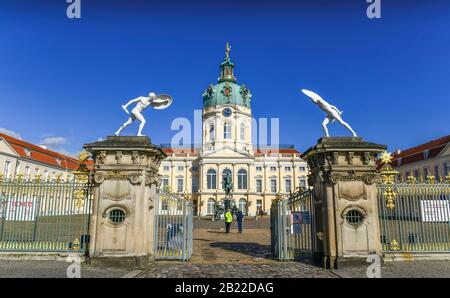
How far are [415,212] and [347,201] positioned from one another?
10.2 feet

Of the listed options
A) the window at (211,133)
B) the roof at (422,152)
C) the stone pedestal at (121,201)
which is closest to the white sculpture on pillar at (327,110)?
the stone pedestal at (121,201)

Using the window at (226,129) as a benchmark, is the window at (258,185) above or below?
below

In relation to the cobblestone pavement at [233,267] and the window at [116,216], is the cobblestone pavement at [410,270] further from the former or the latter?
the window at [116,216]

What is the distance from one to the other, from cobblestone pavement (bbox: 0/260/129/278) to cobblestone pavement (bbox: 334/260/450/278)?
6.03 metres

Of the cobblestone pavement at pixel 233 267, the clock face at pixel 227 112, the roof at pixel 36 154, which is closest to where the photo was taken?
the cobblestone pavement at pixel 233 267

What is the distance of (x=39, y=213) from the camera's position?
10758mm

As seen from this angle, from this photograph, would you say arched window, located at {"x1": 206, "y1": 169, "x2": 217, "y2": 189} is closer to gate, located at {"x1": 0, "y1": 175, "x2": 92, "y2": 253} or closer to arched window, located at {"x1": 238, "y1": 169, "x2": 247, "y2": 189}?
arched window, located at {"x1": 238, "y1": 169, "x2": 247, "y2": 189}

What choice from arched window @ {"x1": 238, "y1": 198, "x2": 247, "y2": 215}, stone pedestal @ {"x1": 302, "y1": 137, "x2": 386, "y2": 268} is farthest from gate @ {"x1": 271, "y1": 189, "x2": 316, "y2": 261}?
arched window @ {"x1": 238, "y1": 198, "x2": 247, "y2": 215}

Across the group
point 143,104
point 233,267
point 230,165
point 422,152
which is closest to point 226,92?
point 230,165

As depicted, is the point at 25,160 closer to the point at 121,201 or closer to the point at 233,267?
the point at 121,201

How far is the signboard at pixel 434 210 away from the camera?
36.1 feet

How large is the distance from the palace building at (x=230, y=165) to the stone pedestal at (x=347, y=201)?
49186mm
